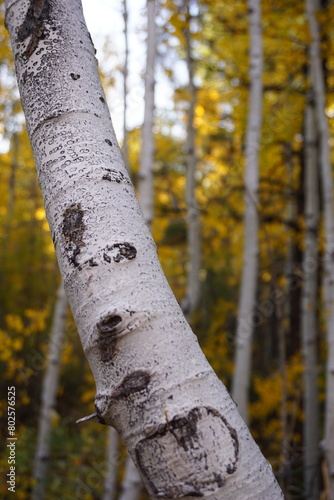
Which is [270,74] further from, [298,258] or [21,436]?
[21,436]

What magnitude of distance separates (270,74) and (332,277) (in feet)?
18.6

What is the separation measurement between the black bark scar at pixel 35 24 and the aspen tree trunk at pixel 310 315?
353 centimetres

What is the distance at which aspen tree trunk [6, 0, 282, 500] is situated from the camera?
2.15 ft

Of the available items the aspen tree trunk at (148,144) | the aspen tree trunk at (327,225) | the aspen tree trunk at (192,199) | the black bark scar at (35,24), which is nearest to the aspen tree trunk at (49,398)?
the aspen tree trunk at (148,144)

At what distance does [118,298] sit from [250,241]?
2.83 metres

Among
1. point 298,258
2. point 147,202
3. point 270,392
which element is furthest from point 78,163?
point 298,258

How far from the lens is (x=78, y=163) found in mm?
797

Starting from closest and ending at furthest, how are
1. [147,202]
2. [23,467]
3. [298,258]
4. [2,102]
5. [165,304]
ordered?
A: [165,304], [147,202], [23,467], [298,258], [2,102]

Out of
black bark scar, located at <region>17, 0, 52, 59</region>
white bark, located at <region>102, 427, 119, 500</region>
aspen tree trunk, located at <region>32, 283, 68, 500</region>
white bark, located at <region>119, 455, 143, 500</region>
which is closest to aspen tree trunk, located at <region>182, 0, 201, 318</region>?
aspen tree trunk, located at <region>32, 283, 68, 500</region>

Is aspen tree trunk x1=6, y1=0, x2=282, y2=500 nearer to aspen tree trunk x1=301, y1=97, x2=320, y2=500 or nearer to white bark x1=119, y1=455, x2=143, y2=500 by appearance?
white bark x1=119, y1=455, x2=143, y2=500

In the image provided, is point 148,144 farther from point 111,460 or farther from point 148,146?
point 111,460

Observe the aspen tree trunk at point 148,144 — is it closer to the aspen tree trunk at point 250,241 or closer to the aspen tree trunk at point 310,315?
the aspen tree trunk at point 250,241

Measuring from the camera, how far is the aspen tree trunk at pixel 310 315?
12.1ft

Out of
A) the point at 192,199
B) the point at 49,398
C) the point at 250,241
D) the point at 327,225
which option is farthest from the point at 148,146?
the point at 49,398
